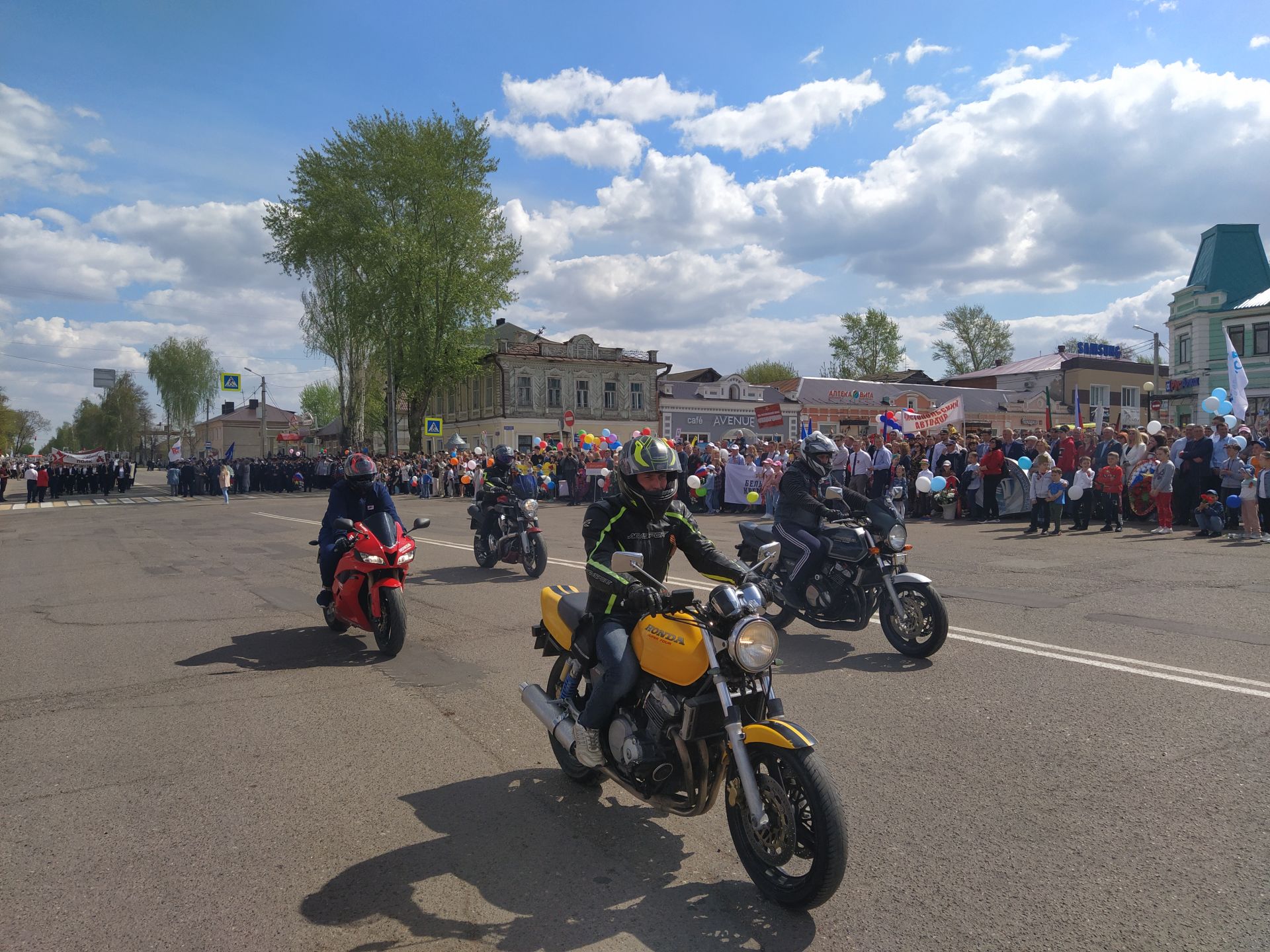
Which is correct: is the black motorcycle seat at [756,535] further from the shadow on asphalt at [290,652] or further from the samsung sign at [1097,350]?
the samsung sign at [1097,350]

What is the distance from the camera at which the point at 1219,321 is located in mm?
43875

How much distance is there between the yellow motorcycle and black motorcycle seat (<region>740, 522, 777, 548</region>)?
12.6 ft

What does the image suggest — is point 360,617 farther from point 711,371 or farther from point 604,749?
point 711,371

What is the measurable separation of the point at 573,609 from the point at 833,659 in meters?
3.43

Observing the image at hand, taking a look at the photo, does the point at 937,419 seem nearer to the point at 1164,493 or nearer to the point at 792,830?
the point at 1164,493

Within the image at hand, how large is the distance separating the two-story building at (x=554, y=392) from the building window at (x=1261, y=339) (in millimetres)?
33748

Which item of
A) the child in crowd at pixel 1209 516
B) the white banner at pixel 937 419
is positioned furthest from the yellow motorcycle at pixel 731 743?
the white banner at pixel 937 419

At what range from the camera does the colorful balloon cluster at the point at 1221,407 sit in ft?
54.4

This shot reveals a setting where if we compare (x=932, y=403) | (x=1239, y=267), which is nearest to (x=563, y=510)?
(x=932, y=403)

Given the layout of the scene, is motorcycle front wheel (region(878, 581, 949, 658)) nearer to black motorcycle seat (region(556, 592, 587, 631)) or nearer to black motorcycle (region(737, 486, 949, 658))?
black motorcycle (region(737, 486, 949, 658))

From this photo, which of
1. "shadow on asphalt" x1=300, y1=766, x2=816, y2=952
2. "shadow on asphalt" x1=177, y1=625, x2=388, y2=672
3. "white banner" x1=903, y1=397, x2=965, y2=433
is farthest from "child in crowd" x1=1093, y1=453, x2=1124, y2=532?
"shadow on asphalt" x1=300, y1=766, x2=816, y2=952

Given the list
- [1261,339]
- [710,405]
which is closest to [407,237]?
[710,405]

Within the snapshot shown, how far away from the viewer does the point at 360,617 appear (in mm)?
7625

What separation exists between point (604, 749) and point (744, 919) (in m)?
1.00
